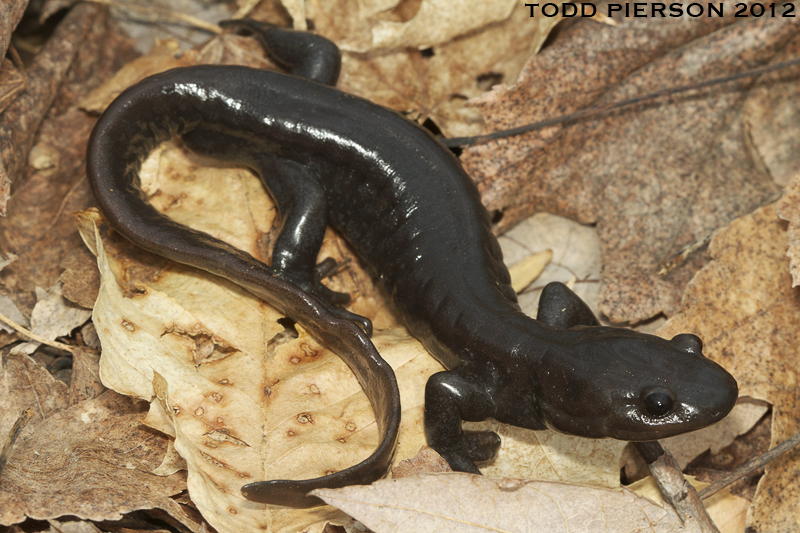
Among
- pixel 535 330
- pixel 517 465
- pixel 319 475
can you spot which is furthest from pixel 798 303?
pixel 319 475

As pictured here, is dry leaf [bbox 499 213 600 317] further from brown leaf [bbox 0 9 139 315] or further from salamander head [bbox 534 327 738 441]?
brown leaf [bbox 0 9 139 315]

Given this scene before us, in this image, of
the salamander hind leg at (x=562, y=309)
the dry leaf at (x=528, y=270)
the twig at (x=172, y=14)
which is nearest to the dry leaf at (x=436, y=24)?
the twig at (x=172, y=14)

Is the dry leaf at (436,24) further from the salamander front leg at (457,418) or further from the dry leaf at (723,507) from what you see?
the dry leaf at (723,507)

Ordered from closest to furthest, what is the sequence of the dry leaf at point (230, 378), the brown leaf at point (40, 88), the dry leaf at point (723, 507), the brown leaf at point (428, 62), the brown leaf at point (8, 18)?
→ the dry leaf at point (230, 378) → the dry leaf at point (723, 507) → the brown leaf at point (8, 18) → the brown leaf at point (40, 88) → the brown leaf at point (428, 62)

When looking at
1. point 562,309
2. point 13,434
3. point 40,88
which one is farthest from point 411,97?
point 13,434

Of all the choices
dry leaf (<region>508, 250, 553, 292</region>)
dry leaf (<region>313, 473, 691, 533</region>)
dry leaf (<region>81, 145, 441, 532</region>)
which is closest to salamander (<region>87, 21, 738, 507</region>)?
dry leaf (<region>81, 145, 441, 532</region>)

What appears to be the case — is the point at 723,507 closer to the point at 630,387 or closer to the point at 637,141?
the point at 630,387
